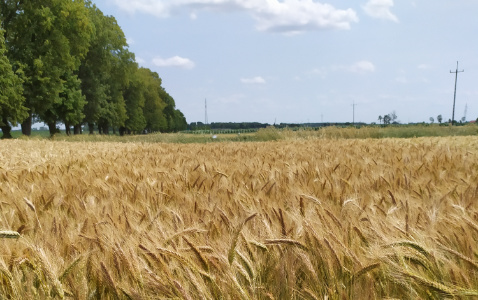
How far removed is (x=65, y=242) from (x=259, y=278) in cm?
76

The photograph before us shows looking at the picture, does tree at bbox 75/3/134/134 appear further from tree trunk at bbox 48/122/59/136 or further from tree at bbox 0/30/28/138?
tree at bbox 0/30/28/138

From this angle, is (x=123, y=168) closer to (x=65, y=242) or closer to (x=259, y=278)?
(x=65, y=242)

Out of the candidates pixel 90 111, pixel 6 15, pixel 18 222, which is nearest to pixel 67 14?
pixel 6 15

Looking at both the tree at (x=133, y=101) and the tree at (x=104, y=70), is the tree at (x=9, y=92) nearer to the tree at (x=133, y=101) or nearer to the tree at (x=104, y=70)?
the tree at (x=104, y=70)

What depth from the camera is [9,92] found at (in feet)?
74.1

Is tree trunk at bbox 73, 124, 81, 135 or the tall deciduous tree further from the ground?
the tall deciduous tree

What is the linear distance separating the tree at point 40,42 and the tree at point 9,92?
3.90 feet

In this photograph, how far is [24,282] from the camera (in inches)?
49.4

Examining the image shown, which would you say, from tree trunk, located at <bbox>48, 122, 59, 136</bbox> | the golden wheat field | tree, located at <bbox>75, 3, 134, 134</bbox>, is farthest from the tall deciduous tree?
the golden wheat field

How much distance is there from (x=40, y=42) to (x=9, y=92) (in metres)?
6.76

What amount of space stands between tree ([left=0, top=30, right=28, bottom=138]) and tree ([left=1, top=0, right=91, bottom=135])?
1190 mm

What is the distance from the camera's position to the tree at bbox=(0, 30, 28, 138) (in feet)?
71.9

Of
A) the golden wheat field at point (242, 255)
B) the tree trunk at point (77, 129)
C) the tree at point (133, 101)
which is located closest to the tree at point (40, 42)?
the tree trunk at point (77, 129)

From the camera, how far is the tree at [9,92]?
2192 centimetres
